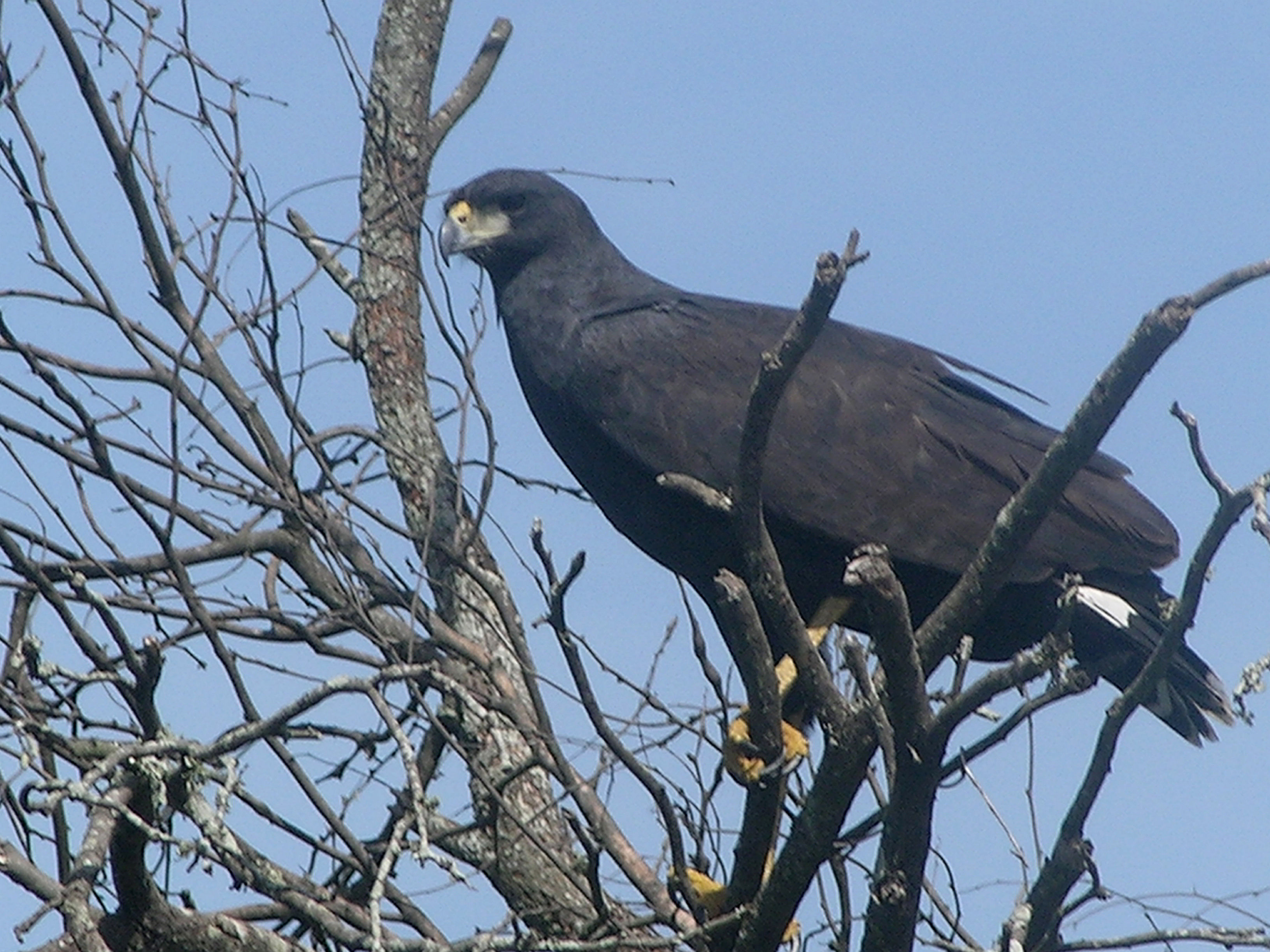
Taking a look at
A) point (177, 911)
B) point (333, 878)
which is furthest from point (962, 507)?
point (177, 911)

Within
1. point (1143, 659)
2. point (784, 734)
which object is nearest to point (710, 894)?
point (784, 734)

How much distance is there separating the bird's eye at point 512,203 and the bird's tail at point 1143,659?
235 cm

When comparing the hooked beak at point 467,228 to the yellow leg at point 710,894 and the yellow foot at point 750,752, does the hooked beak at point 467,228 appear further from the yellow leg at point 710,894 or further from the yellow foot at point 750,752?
the yellow leg at point 710,894

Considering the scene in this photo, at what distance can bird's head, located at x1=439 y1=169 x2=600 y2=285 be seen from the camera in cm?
580

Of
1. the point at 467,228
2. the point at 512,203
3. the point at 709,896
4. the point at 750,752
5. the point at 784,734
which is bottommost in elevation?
the point at 709,896

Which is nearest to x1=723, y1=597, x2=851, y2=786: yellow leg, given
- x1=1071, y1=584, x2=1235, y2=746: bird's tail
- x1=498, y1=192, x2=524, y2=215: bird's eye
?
x1=1071, y1=584, x2=1235, y2=746: bird's tail

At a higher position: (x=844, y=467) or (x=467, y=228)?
(x=467, y=228)

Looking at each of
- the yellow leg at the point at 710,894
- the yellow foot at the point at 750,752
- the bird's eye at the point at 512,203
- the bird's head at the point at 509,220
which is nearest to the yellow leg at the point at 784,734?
the yellow foot at the point at 750,752

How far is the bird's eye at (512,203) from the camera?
19.4 ft

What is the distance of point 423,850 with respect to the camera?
3143mm

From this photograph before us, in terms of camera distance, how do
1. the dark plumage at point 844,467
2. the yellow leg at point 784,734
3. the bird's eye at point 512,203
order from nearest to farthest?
the yellow leg at point 784,734 < the dark plumage at point 844,467 < the bird's eye at point 512,203

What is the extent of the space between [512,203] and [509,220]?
0.08 m

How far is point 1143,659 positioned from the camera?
443 cm

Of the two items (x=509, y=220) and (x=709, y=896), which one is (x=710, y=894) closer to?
(x=709, y=896)
